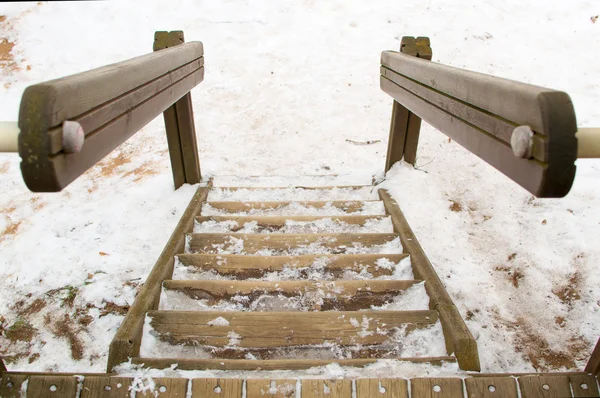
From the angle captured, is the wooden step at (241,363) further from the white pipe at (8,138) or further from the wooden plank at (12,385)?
the white pipe at (8,138)

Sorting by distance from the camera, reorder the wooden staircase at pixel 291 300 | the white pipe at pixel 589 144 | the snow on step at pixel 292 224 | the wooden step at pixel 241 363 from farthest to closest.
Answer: the snow on step at pixel 292 224 → the wooden staircase at pixel 291 300 → the wooden step at pixel 241 363 → the white pipe at pixel 589 144

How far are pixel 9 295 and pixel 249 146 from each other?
12.5 ft

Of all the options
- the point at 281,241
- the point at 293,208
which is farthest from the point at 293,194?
the point at 281,241

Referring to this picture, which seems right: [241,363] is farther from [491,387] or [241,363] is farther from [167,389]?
[491,387]

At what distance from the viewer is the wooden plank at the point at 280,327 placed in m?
2.25

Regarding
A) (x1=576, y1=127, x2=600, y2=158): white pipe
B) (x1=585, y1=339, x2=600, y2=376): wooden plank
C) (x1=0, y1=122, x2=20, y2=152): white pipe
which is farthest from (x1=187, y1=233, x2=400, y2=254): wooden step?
(x1=576, y1=127, x2=600, y2=158): white pipe

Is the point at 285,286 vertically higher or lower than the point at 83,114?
lower

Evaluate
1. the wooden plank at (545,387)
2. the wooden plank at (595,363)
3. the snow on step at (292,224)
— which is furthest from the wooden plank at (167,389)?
the snow on step at (292,224)

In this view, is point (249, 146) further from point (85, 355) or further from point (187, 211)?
point (85, 355)

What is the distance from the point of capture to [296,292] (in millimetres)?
2656

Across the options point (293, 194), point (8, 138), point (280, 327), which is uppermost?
point (8, 138)

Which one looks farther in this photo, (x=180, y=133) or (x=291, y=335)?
(x=180, y=133)

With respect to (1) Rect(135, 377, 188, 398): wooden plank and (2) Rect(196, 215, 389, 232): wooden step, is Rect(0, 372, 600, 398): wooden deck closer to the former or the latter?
(1) Rect(135, 377, 188, 398): wooden plank

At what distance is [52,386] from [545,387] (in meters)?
2.03
